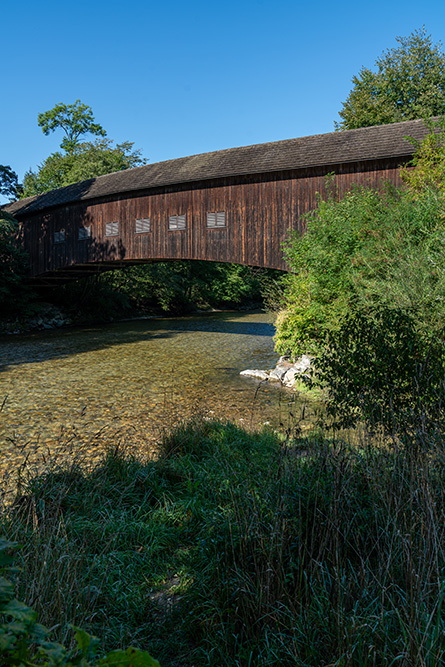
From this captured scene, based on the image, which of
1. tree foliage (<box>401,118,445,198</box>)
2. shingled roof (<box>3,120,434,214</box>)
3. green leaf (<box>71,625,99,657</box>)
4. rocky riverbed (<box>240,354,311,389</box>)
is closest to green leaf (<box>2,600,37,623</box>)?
green leaf (<box>71,625,99,657</box>)

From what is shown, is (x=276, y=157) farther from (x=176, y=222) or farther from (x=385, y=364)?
(x=385, y=364)

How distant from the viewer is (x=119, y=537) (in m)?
3.17

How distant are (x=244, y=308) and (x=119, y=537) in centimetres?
3557

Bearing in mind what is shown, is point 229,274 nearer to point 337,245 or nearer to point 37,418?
point 337,245

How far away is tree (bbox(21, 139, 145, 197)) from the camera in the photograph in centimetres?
2933

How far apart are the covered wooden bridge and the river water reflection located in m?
3.48

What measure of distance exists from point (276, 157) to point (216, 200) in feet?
7.74

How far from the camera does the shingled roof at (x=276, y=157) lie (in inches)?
462

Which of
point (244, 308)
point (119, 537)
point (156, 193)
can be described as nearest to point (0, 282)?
point (156, 193)

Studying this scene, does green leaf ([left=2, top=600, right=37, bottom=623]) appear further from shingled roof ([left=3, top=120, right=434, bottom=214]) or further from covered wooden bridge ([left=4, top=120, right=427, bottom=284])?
shingled roof ([left=3, top=120, right=434, bottom=214])

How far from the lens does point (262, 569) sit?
87.8 inches

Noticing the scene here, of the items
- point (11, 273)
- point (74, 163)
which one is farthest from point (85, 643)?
point (74, 163)

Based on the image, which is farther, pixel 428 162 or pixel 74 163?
pixel 74 163

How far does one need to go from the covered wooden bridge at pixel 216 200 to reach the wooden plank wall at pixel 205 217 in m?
0.03
